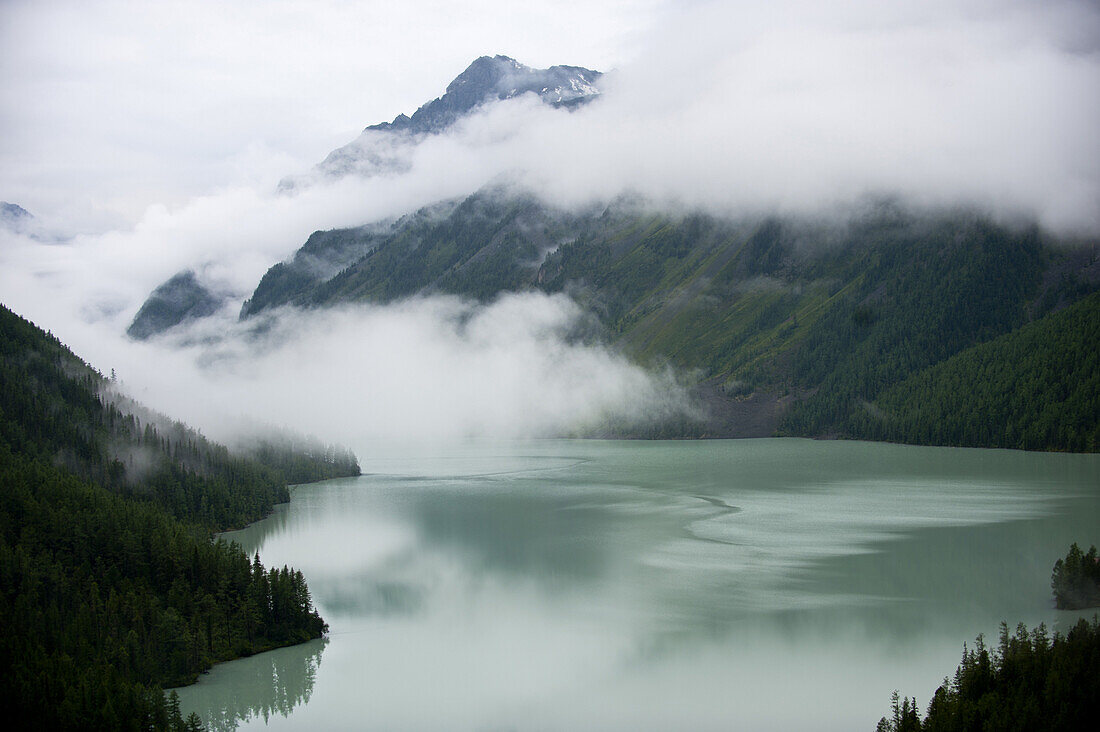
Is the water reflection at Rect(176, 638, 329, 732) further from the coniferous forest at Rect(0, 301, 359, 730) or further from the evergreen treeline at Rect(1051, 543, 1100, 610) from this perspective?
the evergreen treeline at Rect(1051, 543, 1100, 610)

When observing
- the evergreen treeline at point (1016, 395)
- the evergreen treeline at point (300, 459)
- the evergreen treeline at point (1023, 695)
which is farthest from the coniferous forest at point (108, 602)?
the evergreen treeline at point (1016, 395)

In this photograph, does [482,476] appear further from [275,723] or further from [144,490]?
[275,723]

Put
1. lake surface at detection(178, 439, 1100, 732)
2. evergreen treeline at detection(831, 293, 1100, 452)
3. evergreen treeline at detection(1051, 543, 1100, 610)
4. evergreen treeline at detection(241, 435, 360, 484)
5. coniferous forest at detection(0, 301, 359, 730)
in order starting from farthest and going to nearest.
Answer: evergreen treeline at detection(831, 293, 1100, 452), evergreen treeline at detection(241, 435, 360, 484), evergreen treeline at detection(1051, 543, 1100, 610), lake surface at detection(178, 439, 1100, 732), coniferous forest at detection(0, 301, 359, 730)

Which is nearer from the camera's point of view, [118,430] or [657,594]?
[657,594]

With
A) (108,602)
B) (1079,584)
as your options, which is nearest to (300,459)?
(108,602)

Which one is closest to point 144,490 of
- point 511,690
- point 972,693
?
point 511,690

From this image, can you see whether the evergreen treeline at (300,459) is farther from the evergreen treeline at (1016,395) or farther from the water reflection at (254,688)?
the evergreen treeline at (1016,395)

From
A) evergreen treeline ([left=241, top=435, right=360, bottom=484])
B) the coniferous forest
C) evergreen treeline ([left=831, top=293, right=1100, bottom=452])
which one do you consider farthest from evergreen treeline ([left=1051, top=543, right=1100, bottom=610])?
evergreen treeline ([left=241, top=435, right=360, bottom=484])
